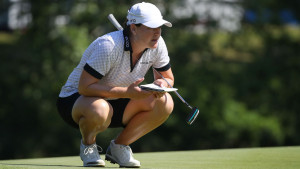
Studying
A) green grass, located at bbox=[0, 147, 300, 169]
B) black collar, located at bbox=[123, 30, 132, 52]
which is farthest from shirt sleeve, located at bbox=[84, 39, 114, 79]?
green grass, located at bbox=[0, 147, 300, 169]

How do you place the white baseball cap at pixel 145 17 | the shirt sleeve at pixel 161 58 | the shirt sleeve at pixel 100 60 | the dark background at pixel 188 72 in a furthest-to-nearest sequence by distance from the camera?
the dark background at pixel 188 72
the shirt sleeve at pixel 161 58
the white baseball cap at pixel 145 17
the shirt sleeve at pixel 100 60

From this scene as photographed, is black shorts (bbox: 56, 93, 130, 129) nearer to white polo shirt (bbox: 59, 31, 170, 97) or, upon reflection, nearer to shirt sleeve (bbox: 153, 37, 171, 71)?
white polo shirt (bbox: 59, 31, 170, 97)

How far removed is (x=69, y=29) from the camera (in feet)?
47.1

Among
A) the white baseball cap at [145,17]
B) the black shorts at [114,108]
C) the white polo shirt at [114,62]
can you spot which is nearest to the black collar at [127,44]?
the white polo shirt at [114,62]

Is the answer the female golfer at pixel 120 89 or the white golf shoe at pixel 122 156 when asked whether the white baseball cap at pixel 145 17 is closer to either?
the female golfer at pixel 120 89

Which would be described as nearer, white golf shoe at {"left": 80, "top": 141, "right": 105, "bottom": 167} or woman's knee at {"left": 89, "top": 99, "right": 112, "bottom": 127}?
woman's knee at {"left": 89, "top": 99, "right": 112, "bottom": 127}

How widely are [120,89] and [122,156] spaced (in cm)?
60

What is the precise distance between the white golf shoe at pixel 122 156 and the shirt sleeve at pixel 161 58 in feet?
2.21

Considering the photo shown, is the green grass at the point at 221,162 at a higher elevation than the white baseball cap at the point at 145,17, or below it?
below

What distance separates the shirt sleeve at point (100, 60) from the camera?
14.4ft

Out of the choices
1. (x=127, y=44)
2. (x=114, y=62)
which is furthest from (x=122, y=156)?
(x=127, y=44)

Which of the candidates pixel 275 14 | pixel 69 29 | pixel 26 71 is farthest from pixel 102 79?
pixel 275 14

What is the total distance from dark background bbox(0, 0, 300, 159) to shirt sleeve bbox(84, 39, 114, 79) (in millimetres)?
9484

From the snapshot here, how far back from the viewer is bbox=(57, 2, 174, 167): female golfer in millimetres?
4418
